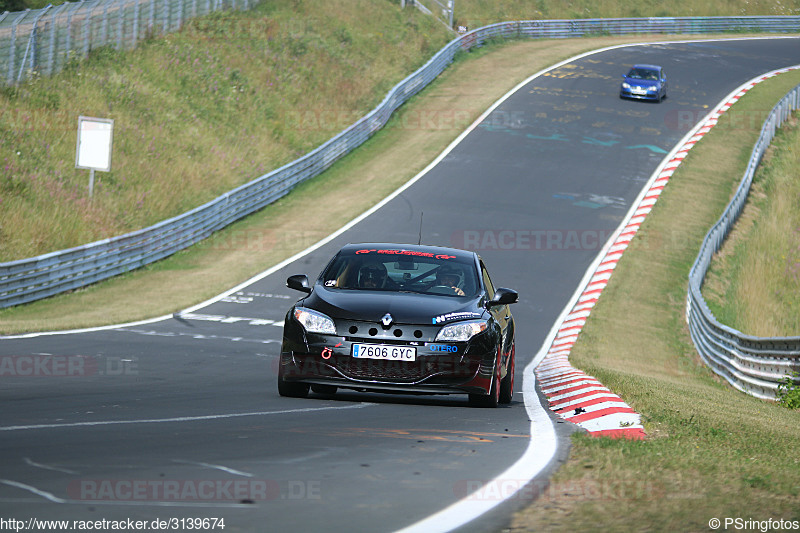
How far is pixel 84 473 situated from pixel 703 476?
339 cm

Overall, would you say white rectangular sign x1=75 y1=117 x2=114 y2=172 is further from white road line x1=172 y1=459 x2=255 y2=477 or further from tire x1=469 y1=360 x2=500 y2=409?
white road line x1=172 y1=459 x2=255 y2=477

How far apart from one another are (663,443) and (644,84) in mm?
41408

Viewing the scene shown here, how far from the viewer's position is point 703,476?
19.3 feet

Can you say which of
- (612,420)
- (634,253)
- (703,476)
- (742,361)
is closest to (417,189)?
(634,253)

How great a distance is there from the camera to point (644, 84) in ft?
153

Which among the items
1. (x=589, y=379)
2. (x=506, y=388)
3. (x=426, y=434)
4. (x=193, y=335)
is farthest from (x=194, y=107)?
(x=426, y=434)

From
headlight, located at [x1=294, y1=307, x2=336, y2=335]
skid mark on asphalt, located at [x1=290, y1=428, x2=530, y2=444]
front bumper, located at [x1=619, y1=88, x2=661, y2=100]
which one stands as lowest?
skid mark on asphalt, located at [x1=290, y1=428, x2=530, y2=444]

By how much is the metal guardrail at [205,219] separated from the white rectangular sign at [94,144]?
2.12m

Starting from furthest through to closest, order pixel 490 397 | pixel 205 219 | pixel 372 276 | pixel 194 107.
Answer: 1. pixel 194 107
2. pixel 205 219
3. pixel 372 276
4. pixel 490 397

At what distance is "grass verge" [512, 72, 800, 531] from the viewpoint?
194 inches

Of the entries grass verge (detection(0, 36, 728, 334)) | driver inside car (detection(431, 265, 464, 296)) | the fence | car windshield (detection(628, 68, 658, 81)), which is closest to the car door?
driver inside car (detection(431, 265, 464, 296))

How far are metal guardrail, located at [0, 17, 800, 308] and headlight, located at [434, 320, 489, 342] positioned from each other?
1249cm

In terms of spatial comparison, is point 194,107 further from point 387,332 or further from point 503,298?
point 387,332

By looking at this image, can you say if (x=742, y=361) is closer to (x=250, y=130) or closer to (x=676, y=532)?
(x=676, y=532)
